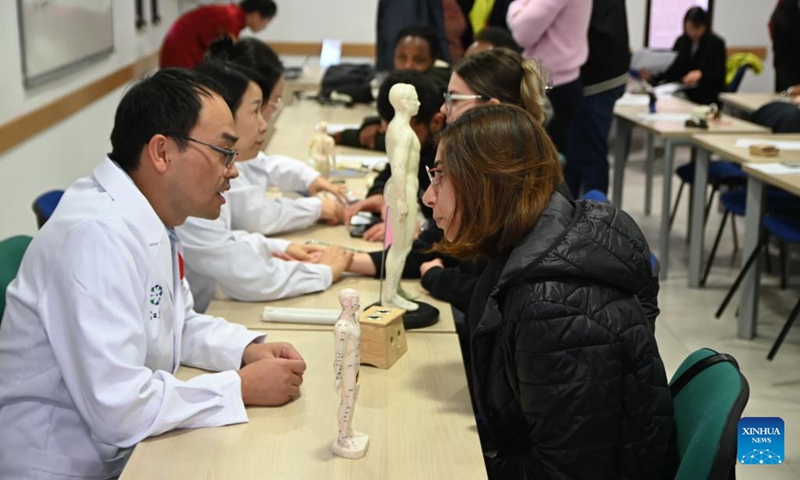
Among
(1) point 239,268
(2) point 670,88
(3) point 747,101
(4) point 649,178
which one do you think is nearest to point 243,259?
(1) point 239,268

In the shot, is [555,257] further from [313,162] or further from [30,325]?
[313,162]

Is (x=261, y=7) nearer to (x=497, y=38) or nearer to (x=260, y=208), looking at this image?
(x=497, y=38)

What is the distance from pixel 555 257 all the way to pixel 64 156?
4229 millimetres

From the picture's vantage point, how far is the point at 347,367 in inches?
61.0

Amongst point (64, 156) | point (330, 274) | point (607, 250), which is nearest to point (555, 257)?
point (607, 250)

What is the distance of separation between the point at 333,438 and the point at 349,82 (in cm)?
477

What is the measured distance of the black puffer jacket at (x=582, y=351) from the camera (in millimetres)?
1556

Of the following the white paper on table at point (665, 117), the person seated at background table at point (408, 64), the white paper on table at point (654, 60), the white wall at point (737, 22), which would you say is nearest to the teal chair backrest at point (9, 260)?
the person seated at background table at point (408, 64)

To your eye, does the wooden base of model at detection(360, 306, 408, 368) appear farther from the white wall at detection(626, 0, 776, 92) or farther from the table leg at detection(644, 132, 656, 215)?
the white wall at detection(626, 0, 776, 92)

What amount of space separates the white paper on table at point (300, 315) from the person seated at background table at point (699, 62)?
663 centimetres

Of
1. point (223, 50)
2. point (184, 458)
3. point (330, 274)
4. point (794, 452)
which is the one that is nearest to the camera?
point (184, 458)

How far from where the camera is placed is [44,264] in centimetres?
167

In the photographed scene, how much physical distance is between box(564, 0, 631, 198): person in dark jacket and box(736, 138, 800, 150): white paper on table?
79 cm

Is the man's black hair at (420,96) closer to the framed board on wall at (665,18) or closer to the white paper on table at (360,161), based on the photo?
the white paper on table at (360,161)
